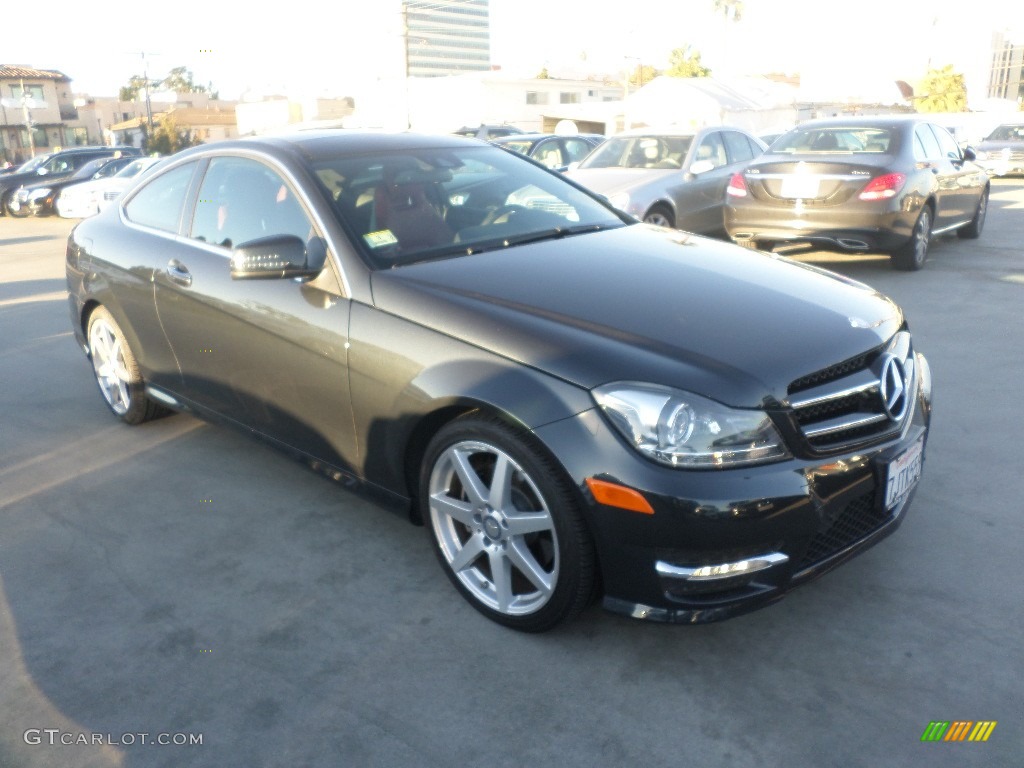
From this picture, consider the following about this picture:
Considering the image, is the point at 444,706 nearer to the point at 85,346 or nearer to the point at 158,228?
the point at 158,228

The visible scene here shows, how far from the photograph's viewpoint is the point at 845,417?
9.46 ft

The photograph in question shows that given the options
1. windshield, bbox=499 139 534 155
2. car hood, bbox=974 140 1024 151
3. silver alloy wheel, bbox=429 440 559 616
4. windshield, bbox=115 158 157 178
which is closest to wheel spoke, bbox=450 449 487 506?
silver alloy wheel, bbox=429 440 559 616

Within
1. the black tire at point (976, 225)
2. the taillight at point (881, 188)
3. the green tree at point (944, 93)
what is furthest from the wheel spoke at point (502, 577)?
the green tree at point (944, 93)

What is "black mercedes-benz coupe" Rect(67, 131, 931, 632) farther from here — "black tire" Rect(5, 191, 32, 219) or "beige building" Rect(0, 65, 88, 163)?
"beige building" Rect(0, 65, 88, 163)

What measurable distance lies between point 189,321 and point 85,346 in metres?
1.60

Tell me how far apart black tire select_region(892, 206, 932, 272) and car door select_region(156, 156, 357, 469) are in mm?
7061

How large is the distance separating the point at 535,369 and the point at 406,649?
3.31 feet

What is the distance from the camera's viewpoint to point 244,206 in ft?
13.4

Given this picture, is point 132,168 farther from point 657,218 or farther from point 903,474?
point 903,474

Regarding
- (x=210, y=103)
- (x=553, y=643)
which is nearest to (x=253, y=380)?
(x=553, y=643)

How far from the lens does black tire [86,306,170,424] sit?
497cm

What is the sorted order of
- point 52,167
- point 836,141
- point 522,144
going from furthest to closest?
1. point 52,167
2. point 522,144
3. point 836,141

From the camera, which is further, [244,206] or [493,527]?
[244,206]

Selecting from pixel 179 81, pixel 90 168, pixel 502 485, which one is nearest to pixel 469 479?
pixel 502 485
